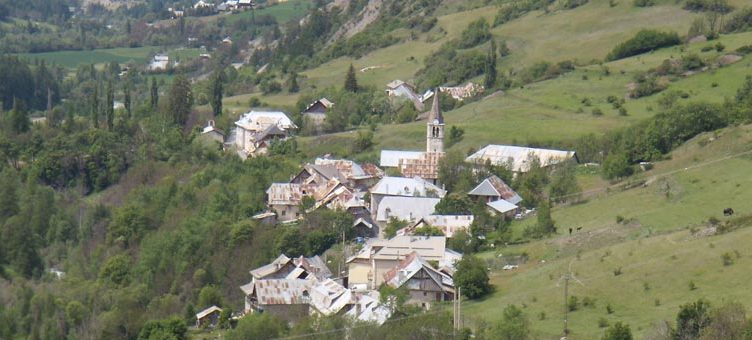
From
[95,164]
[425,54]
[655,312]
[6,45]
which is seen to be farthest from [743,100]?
[6,45]

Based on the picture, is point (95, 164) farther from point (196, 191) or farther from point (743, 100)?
point (743, 100)

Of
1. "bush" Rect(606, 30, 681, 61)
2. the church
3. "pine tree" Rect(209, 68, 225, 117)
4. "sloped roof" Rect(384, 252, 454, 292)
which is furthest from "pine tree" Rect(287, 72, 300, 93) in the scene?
"sloped roof" Rect(384, 252, 454, 292)

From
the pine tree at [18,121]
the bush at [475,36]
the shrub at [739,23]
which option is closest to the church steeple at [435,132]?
the shrub at [739,23]

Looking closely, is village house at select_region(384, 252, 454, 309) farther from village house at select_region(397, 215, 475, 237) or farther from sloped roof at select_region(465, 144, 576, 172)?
sloped roof at select_region(465, 144, 576, 172)

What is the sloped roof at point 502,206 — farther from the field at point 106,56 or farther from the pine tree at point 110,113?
the field at point 106,56

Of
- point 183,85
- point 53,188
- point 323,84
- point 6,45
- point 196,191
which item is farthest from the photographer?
point 6,45

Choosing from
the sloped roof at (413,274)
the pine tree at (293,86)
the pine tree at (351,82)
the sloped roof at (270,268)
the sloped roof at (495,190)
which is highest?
the sloped roof at (413,274)
